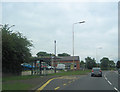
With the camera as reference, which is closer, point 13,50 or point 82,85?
point 82,85

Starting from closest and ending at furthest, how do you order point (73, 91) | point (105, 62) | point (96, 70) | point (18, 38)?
point (73, 91), point (18, 38), point (96, 70), point (105, 62)

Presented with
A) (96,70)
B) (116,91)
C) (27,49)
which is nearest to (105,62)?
(96,70)

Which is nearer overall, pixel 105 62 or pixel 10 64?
pixel 10 64

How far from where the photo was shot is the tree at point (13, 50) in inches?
919

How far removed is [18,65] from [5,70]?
3.26 meters

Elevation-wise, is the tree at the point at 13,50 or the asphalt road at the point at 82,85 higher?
the tree at the point at 13,50

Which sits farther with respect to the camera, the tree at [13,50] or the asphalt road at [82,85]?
the tree at [13,50]

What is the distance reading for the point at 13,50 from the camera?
24188mm

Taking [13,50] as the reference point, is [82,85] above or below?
below

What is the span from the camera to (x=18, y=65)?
88.9 ft

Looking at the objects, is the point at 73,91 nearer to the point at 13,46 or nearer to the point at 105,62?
the point at 13,46

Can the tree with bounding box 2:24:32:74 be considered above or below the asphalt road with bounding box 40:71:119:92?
above

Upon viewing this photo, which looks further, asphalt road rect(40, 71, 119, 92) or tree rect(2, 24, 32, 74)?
tree rect(2, 24, 32, 74)

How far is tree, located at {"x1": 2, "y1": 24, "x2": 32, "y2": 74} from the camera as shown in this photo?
23.3 metres
